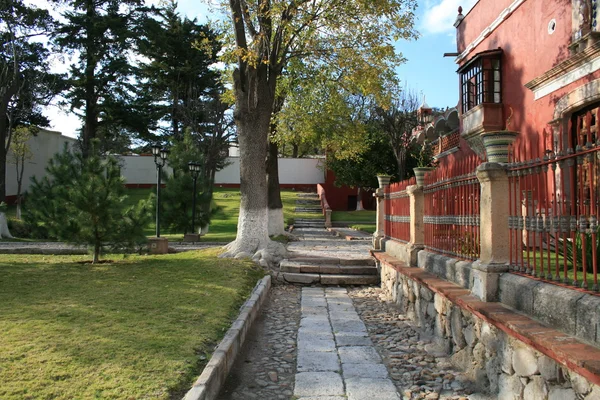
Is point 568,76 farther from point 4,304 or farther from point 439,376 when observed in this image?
point 4,304

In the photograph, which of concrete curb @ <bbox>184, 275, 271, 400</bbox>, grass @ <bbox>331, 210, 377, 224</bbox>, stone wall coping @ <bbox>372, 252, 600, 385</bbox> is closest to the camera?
stone wall coping @ <bbox>372, 252, 600, 385</bbox>

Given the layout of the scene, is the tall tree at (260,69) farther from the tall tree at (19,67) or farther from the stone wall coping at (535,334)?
the tall tree at (19,67)

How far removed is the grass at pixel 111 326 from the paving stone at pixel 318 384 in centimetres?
85

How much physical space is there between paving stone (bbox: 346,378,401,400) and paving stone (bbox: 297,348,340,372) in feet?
1.25

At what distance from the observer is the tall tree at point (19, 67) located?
2150 cm

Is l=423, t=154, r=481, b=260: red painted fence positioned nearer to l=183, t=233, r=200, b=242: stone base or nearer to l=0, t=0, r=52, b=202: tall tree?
l=183, t=233, r=200, b=242: stone base

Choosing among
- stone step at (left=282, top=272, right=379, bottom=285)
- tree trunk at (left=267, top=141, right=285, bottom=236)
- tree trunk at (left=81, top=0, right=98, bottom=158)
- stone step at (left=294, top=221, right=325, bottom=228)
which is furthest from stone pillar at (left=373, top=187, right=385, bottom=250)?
tree trunk at (left=81, top=0, right=98, bottom=158)

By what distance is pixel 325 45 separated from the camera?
463 inches

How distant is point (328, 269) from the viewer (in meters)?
9.77

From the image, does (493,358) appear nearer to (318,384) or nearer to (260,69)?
(318,384)

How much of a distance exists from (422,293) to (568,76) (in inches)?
236

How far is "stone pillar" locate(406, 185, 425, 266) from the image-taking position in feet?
22.9

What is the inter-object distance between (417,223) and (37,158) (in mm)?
31773

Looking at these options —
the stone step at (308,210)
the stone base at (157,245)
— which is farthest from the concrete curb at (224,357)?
the stone step at (308,210)
